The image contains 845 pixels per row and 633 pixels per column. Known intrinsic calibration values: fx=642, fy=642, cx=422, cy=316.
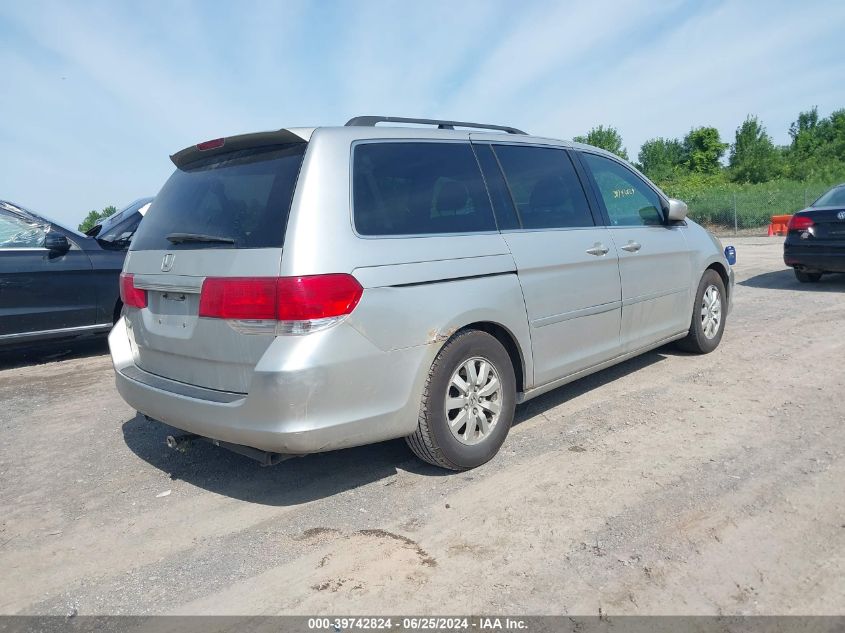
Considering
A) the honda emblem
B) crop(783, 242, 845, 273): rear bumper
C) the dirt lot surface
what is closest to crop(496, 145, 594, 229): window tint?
the dirt lot surface

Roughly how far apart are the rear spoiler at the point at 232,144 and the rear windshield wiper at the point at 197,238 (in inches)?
20.3

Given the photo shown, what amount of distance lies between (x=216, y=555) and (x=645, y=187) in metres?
4.18

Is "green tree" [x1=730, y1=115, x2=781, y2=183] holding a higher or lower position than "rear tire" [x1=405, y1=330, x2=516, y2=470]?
higher

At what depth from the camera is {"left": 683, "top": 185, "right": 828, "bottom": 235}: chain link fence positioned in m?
23.7

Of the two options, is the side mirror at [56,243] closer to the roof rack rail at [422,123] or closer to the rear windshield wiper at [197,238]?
the rear windshield wiper at [197,238]

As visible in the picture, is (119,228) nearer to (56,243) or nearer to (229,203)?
(56,243)

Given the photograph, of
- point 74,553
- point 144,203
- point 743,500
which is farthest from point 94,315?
point 743,500

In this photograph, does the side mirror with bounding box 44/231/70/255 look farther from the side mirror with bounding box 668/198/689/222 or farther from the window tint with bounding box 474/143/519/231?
the side mirror with bounding box 668/198/689/222

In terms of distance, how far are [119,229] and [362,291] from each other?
5453 millimetres

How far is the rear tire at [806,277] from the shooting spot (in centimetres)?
959

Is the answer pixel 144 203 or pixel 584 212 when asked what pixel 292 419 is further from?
pixel 144 203

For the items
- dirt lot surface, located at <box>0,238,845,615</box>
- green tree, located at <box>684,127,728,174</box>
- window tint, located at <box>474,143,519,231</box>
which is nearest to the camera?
dirt lot surface, located at <box>0,238,845,615</box>

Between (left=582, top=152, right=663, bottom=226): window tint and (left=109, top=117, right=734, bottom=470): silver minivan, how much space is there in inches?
16.5

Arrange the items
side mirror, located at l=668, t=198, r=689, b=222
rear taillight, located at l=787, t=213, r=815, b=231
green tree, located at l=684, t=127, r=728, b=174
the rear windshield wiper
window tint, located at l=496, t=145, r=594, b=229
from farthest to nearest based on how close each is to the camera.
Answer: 1. green tree, located at l=684, t=127, r=728, b=174
2. rear taillight, located at l=787, t=213, r=815, b=231
3. side mirror, located at l=668, t=198, r=689, b=222
4. window tint, located at l=496, t=145, r=594, b=229
5. the rear windshield wiper
